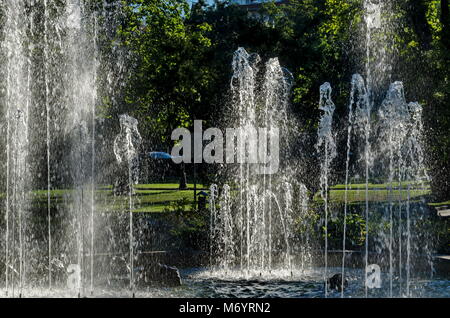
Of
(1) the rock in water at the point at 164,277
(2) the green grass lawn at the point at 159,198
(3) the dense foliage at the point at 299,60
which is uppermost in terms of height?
(3) the dense foliage at the point at 299,60

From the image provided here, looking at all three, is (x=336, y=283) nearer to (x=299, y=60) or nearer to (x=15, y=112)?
(x=15, y=112)

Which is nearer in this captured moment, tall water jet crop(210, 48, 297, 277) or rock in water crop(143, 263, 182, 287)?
rock in water crop(143, 263, 182, 287)

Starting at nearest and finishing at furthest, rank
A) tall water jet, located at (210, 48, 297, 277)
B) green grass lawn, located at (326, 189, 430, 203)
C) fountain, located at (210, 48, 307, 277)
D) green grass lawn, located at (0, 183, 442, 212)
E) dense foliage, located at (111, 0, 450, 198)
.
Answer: fountain, located at (210, 48, 307, 277) → tall water jet, located at (210, 48, 297, 277) → dense foliage, located at (111, 0, 450, 198) → green grass lawn, located at (0, 183, 442, 212) → green grass lawn, located at (326, 189, 430, 203)

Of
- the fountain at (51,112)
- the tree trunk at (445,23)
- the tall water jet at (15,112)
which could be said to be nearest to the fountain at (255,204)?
the fountain at (51,112)

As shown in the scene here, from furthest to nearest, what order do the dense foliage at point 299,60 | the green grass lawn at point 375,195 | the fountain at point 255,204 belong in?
the green grass lawn at point 375,195, the dense foliage at point 299,60, the fountain at point 255,204

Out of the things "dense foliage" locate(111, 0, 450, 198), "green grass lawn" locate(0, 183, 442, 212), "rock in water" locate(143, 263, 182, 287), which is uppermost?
"dense foliage" locate(111, 0, 450, 198)

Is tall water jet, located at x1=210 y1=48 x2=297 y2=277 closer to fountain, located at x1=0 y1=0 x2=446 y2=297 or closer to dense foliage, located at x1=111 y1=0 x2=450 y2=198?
fountain, located at x1=0 y1=0 x2=446 y2=297

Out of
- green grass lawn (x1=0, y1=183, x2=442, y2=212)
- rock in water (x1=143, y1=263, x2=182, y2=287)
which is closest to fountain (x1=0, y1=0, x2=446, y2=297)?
rock in water (x1=143, y1=263, x2=182, y2=287)

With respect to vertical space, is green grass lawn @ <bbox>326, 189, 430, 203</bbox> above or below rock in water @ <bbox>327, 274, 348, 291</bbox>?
above

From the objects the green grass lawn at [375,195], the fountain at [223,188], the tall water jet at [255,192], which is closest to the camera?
Answer: the fountain at [223,188]

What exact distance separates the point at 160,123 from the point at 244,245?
12904 mm

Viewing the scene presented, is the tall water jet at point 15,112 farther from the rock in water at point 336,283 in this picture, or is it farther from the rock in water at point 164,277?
the rock in water at point 336,283

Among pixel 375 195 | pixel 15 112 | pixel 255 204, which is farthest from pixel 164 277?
pixel 375 195

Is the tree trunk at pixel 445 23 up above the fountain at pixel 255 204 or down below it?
above
